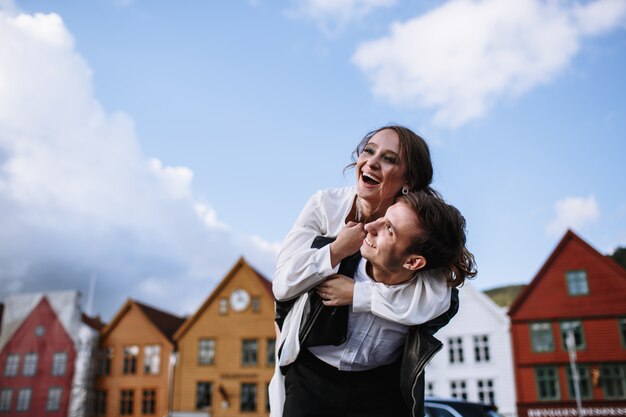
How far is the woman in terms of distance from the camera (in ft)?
9.27

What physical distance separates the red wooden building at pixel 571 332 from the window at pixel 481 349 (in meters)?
1.42

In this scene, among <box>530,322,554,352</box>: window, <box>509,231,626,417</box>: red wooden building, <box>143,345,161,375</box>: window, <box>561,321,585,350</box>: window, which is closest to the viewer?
<box>509,231,626,417</box>: red wooden building

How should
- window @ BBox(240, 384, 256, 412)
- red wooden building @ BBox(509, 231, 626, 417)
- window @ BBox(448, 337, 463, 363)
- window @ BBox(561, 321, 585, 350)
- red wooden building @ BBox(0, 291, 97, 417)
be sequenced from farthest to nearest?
red wooden building @ BBox(0, 291, 97, 417) < window @ BBox(240, 384, 256, 412) < window @ BBox(448, 337, 463, 363) < window @ BBox(561, 321, 585, 350) < red wooden building @ BBox(509, 231, 626, 417)

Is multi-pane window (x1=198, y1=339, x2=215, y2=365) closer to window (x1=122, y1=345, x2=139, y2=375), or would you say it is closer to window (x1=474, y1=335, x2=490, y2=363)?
window (x1=122, y1=345, x2=139, y2=375)

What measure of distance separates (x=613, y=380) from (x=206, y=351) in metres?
21.4

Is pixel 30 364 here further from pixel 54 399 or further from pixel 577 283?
pixel 577 283

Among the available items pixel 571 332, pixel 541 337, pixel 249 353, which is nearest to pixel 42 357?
pixel 249 353

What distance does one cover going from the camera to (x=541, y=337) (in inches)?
1220

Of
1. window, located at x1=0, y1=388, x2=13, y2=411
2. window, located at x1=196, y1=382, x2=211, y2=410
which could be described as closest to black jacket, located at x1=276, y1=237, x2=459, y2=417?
window, located at x1=196, y1=382, x2=211, y2=410

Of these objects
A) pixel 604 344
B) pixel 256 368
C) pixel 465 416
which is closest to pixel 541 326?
pixel 604 344

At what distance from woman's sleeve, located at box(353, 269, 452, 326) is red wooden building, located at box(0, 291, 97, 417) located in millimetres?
36828

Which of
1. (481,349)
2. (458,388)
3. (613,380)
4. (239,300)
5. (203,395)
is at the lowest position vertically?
(203,395)

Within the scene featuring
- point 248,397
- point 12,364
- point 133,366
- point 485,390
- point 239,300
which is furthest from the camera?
point 12,364

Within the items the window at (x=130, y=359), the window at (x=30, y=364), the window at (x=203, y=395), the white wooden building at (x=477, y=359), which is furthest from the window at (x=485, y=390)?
the window at (x=30, y=364)
